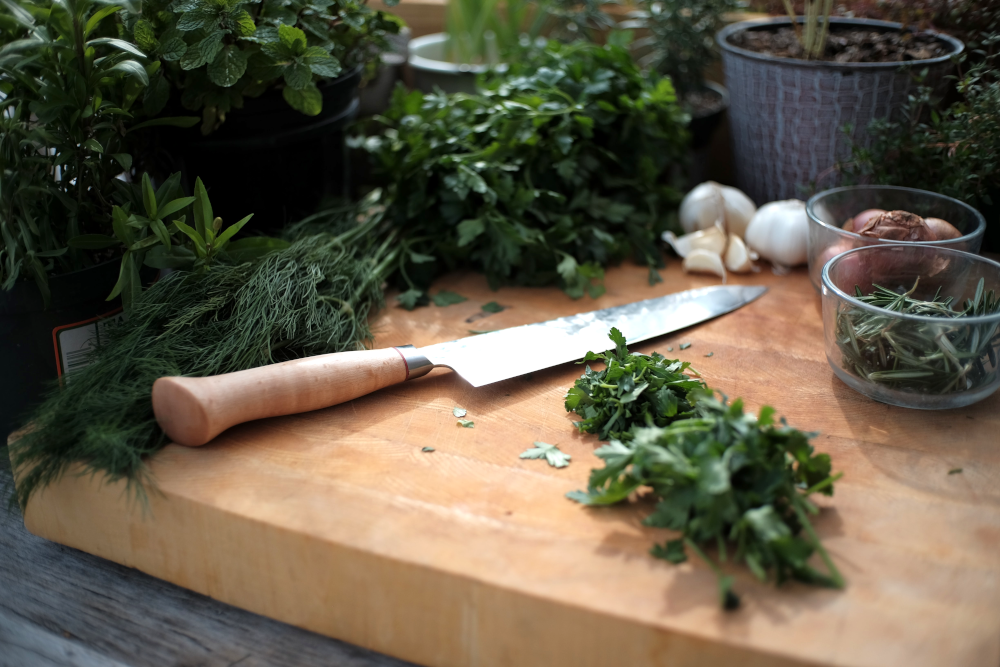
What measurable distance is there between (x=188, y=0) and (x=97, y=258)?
0.40 meters

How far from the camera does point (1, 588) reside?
3.15 ft

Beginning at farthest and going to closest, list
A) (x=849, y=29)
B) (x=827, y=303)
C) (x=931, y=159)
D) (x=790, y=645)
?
(x=849, y=29)
(x=931, y=159)
(x=827, y=303)
(x=790, y=645)

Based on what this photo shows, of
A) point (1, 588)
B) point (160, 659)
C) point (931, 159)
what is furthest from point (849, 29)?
point (1, 588)

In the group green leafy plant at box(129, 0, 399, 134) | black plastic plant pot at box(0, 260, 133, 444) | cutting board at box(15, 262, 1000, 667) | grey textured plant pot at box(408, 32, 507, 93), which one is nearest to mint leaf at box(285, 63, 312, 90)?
green leafy plant at box(129, 0, 399, 134)

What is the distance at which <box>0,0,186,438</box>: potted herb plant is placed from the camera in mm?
937

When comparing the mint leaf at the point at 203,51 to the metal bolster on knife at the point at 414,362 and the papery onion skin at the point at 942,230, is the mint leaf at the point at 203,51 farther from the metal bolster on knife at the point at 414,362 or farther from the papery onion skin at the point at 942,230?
the papery onion skin at the point at 942,230

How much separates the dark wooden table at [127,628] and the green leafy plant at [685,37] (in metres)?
1.56

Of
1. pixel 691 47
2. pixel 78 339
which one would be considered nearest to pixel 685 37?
pixel 691 47

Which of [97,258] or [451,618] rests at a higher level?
[97,258]

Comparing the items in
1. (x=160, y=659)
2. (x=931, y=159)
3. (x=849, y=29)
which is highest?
(x=849, y=29)

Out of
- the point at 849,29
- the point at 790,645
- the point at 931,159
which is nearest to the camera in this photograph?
the point at 790,645

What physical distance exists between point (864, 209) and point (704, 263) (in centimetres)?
32

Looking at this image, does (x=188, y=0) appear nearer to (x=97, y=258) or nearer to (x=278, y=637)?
(x=97, y=258)

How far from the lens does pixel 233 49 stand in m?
1.11
